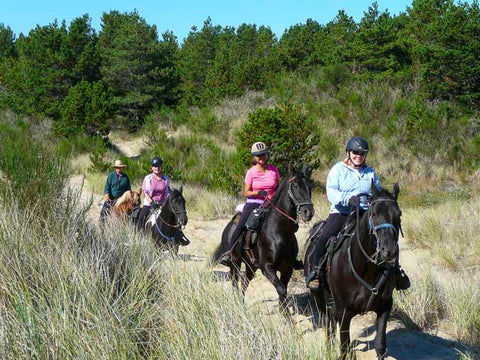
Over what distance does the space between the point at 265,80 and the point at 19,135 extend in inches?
939

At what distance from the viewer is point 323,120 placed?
80.3ft

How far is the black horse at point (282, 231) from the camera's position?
6.55 meters

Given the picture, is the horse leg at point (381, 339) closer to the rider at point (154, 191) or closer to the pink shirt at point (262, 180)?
the pink shirt at point (262, 180)

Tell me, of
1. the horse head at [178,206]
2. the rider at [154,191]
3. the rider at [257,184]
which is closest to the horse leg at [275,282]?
the rider at [257,184]

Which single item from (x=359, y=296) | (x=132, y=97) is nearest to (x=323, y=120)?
(x=132, y=97)

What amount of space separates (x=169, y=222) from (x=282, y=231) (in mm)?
3463

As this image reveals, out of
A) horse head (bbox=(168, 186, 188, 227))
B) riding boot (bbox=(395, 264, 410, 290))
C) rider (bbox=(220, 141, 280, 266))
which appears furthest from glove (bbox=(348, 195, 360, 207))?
horse head (bbox=(168, 186, 188, 227))

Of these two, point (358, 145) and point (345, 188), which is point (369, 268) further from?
point (358, 145)

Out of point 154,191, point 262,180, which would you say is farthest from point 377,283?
point 154,191

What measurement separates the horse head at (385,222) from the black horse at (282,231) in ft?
5.62

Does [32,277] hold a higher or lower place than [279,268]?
higher

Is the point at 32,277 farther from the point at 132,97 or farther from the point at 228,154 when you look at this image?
the point at 132,97

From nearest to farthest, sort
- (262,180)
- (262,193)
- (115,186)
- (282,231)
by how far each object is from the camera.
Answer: (282,231)
(262,193)
(262,180)
(115,186)

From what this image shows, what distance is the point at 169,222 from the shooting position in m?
9.80
